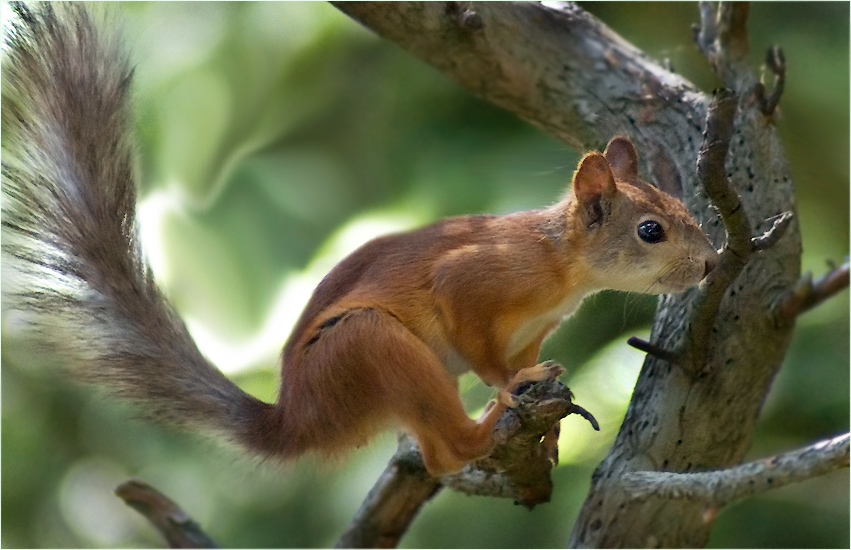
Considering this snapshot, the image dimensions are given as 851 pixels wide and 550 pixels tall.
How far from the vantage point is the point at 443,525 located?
117 inches

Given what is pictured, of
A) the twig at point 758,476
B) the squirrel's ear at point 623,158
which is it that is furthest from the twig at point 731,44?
the twig at point 758,476

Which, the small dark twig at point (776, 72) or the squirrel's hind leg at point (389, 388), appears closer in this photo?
the squirrel's hind leg at point (389, 388)

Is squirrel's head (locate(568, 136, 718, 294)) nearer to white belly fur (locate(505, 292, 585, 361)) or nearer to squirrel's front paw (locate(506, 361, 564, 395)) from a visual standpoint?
white belly fur (locate(505, 292, 585, 361))

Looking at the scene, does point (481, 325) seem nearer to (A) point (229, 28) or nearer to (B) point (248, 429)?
(B) point (248, 429)

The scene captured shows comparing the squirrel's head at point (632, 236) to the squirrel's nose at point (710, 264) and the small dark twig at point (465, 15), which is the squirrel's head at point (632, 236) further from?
the small dark twig at point (465, 15)

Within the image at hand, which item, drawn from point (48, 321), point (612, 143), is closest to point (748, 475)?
point (612, 143)

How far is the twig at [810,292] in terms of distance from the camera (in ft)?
6.56

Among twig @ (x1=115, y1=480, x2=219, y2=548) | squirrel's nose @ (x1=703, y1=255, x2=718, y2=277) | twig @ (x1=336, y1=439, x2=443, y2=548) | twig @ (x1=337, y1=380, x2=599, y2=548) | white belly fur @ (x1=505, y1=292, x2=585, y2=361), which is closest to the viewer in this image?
twig @ (x1=337, y1=380, x2=599, y2=548)

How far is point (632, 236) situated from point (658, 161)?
503 mm

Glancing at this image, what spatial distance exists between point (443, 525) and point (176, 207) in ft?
5.03

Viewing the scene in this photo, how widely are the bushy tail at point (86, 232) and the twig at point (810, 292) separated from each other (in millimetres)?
1331

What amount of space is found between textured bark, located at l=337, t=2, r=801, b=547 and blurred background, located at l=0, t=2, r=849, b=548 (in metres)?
0.21

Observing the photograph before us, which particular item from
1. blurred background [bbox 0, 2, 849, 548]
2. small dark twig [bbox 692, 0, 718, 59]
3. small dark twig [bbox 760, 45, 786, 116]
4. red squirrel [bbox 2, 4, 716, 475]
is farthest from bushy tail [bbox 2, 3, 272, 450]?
small dark twig [bbox 692, 0, 718, 59]

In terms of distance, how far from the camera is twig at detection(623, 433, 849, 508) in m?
1.38
